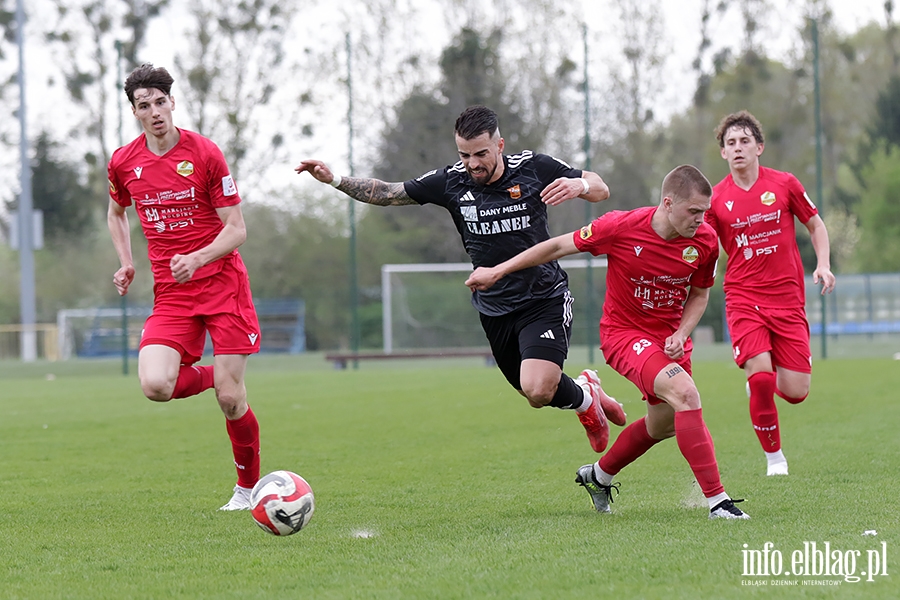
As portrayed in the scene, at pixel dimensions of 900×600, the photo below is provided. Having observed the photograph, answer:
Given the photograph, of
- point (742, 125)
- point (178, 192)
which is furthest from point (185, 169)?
point (742, 125)

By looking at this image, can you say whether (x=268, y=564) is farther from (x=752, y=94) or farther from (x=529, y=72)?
(x=752, y=94)

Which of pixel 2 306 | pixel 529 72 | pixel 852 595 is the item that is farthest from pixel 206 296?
pixel 2 306

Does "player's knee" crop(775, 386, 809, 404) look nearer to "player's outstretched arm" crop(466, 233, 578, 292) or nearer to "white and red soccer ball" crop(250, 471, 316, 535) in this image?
"player's outstretched arm" crop(466, 233, 578, 292)

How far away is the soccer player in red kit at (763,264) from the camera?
288 inches

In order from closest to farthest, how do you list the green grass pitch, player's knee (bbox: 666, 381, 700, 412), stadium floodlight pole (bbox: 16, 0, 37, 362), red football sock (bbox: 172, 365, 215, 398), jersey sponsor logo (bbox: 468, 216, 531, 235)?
1. the green grass pitch
2. player's knee (bbox: 666, 381, 700, 412)
3. red football sock (bbox: 172, 365, 215, 398)
4. jersey sponsor logo (bbox: 468, 216, 531, 235)
5. stadium floodlight pole (bbox: 16, 0, 37, 362)

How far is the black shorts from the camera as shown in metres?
6.48

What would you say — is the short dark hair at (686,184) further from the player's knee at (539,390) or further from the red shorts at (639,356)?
the player's knee at (539,390)

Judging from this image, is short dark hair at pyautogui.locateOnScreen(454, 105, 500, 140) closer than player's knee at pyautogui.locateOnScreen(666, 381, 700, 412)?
No

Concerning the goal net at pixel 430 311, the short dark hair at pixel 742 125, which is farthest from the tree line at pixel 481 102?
the short dark hair at pixel 742 125

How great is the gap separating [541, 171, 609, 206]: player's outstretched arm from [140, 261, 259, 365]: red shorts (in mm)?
1735

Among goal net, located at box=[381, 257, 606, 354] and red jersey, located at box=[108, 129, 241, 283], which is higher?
red jersey, located at box=[108, 129, 241, 283]

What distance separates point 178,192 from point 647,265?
2524 millimetres

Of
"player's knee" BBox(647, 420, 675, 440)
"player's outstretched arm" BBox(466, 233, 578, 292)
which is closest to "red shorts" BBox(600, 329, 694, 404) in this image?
"player's knee" BBox(647, 420, 675, 440)

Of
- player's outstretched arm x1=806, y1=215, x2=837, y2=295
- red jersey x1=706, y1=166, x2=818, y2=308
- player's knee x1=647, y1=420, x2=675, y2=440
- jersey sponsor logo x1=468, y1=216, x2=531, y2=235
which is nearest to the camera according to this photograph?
player's knee x1=647, y1=420, x2=675, y2=440
